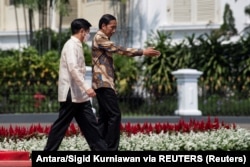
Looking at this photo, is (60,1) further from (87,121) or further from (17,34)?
(87,121)

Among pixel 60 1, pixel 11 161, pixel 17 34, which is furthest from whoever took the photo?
pixel 17 34

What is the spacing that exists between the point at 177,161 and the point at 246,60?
16.5 m

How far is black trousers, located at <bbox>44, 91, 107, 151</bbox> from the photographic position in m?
9.46

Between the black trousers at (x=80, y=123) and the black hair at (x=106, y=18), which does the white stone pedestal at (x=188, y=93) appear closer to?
the black hair at (x=106, y=18)

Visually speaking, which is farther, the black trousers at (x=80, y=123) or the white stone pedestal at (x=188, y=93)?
the white stone pedestal at (x=188, y=93)

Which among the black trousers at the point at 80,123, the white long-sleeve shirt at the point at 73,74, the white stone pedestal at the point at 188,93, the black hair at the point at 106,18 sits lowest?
the white stone pedestal at the point at 188,93

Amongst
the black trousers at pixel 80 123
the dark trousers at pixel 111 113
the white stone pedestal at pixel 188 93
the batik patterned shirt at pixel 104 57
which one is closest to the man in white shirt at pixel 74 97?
the black trousers at pixel 80 123

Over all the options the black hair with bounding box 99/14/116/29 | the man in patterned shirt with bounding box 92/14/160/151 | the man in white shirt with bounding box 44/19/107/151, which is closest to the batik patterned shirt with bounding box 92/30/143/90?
the man in patterned shirt with bounding box 92/14/160/151

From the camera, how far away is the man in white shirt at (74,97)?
9.35 m

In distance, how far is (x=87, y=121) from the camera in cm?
953

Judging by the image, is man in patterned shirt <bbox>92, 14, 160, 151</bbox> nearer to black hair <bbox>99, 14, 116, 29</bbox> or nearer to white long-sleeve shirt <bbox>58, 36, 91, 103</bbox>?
black hair <bbox>99, 14, 116, 29</bbox>

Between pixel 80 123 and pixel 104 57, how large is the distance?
0.93 m

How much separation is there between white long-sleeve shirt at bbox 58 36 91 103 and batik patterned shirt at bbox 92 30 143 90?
463 millimetres

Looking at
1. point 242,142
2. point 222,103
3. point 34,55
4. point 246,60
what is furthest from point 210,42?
point 242,142
